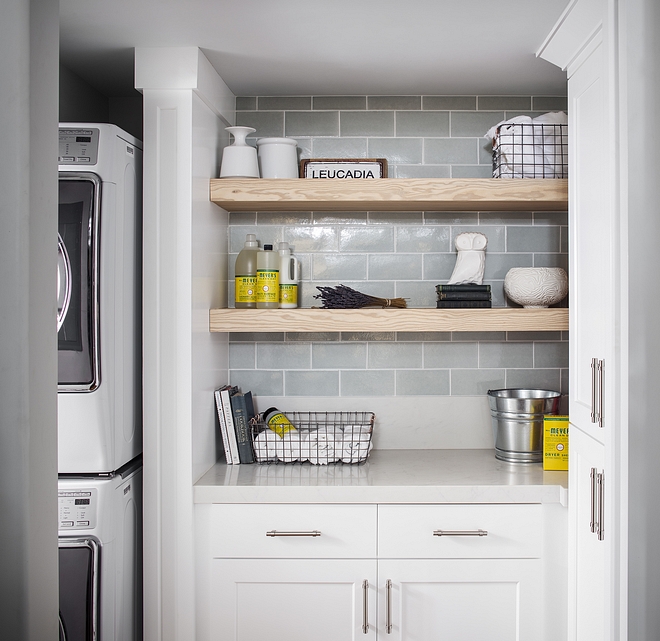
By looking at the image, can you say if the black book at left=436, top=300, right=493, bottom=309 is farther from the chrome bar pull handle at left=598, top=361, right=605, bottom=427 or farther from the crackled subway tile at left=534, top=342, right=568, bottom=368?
the chrome bar pull handle at left=598, top=361, right=605, bottom=427

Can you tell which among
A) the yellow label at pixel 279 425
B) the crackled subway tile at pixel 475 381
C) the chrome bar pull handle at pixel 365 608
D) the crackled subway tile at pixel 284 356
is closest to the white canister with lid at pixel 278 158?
the crackled subway tile at pixel 284 356

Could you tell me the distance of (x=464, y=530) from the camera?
1.88m

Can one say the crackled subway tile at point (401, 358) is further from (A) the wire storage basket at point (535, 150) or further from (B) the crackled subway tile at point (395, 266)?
(A) the wire storage basket at point (535, 150)

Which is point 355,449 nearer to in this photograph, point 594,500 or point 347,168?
point 594,500

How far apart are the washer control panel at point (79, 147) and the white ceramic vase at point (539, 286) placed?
145cm

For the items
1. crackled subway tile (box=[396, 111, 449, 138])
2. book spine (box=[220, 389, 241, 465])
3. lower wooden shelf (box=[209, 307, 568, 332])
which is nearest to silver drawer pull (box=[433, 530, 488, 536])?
lower wooden shelf (box=[209, 307, 568, 332])

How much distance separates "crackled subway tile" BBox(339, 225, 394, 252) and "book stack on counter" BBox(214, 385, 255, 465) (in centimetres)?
75

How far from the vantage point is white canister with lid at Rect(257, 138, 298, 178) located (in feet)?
7.22

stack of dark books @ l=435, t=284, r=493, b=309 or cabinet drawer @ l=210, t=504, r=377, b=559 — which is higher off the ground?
stack of dark books @ l=435, t=284, r=493, b=309

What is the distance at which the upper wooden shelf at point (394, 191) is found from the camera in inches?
80.7

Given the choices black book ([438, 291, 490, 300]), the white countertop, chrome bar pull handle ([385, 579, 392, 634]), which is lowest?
chrome bar pull handle ([385, 579, 392, 634])
